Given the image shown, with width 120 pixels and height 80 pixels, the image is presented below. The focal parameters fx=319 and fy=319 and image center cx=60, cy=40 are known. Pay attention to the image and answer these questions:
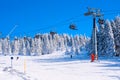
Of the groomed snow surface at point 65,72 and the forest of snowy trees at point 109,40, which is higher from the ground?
the forest of snowy trees at point 109,40

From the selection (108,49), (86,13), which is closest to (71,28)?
(86,13)

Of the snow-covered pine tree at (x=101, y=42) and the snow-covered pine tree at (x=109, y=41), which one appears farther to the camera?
the snow-covered pine tree at (x=101, y=42)

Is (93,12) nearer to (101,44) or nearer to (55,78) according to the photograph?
(55,78)

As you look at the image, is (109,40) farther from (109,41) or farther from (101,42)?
(101,42)

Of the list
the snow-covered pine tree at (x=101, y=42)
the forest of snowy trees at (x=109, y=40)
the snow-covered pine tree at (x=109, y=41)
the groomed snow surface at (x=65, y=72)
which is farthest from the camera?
the snow-covered pine tree at (x=101, y=42)

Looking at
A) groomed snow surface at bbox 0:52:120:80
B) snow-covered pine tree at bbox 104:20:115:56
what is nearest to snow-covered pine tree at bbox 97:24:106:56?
snow-covered pine tree at bbox 104:20:115:56

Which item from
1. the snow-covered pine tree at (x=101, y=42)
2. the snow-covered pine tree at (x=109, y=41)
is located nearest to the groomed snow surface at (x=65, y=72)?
the snow-covered pine tree at (x=109, y=41)

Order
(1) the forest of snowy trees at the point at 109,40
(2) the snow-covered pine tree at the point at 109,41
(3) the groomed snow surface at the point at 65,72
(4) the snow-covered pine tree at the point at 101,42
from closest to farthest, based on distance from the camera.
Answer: (3) the groomed snow surface at the point at 65,72, (2) the snow-covered pine tree at the point at 109,41, (1) the forest of snowy trees at the point at 109,40, (4) the snow-covered pine tree at the point at 101,42

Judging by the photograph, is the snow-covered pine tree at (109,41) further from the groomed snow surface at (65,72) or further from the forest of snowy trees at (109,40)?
the groomed snow surface at (65,72)

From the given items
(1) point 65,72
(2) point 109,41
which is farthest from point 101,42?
(1) point 65,72

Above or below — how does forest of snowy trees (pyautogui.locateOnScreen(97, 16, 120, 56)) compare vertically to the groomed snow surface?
above

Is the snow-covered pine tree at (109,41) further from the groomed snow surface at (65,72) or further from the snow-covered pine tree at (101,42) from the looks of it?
the groomed snow surface at (65,72)

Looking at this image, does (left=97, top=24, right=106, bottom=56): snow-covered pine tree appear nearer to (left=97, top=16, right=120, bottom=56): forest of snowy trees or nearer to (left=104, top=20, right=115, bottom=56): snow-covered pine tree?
(left=97, top=16, right=120, bottom=56): forest of snowy trees

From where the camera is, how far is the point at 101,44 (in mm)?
81062
